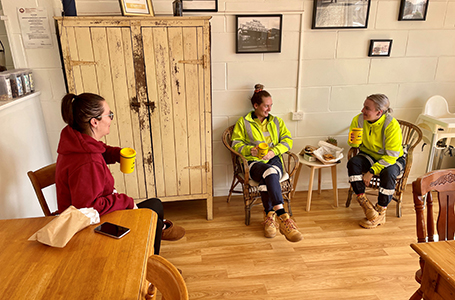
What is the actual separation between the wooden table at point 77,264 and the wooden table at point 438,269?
99 cm

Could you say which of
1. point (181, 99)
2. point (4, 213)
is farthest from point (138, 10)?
point (4, 213)

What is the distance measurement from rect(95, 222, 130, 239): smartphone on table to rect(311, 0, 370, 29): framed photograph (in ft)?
8.31

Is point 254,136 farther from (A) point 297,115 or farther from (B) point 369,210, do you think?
(B) point 369,210

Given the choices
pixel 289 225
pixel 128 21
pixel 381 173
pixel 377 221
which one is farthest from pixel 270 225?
pixel 128 21

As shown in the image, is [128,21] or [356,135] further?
[356,135]

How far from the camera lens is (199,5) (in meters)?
2.73

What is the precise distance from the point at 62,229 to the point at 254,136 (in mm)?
1945

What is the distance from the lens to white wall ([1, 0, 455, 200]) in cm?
282

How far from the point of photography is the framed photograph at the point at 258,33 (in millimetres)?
2826

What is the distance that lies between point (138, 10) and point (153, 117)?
84 centimetres

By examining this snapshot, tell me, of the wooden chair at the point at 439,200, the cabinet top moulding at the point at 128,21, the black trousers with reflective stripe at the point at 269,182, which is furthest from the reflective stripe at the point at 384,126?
the cabinet top moulding at the point at 128,21

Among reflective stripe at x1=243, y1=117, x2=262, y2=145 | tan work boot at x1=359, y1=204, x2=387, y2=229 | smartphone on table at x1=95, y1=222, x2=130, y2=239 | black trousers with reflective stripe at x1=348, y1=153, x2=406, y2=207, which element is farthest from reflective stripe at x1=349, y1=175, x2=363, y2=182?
smartphone on table at x1=95, y1=222, x2=130, y2=239

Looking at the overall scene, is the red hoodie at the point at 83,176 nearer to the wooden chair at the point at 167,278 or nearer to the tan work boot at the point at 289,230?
the wooden chair at the point at 167,278

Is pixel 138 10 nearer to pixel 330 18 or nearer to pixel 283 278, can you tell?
pixel 330 18
